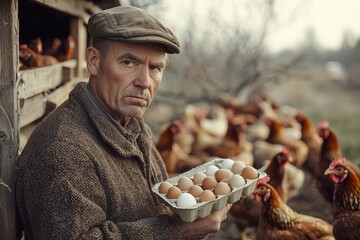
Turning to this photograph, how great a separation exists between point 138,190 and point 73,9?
7.69ft

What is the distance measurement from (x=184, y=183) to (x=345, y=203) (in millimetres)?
1547

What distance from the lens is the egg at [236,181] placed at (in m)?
2.36

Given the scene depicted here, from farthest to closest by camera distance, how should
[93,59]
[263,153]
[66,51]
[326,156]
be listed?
1. [263,153]
2. [326,156]
3. [66,51]
4. [93,59]

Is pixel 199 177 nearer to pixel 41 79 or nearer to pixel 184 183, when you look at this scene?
pixel 184 183

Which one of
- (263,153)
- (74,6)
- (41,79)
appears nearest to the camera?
(41,79)

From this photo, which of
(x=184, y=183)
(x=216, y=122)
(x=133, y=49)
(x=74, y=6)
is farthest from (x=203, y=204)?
(x=216, y=122)

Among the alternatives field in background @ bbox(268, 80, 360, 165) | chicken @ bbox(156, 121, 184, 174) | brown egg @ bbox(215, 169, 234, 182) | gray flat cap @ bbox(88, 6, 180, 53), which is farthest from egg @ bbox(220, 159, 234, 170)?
field in background @ bbox(268, 80, 360, 165)

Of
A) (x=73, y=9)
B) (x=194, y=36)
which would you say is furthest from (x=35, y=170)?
(x=194, y=36)

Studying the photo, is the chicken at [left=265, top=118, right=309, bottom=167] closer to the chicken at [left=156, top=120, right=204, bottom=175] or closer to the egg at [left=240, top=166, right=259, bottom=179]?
the chicken at [left=156, top=120, right=204, bottom=175]

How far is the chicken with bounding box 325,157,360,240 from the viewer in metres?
3.18

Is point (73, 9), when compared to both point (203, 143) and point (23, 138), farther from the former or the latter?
point (203, 143)

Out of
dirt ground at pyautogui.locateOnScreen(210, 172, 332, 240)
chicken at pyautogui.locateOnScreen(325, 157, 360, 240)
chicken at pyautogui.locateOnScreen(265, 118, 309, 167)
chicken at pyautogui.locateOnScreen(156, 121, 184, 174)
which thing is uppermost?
chicken at pyautogui.locateOnScreen(325, 157, 360, 240)

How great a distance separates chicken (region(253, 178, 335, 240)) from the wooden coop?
1.86 meters

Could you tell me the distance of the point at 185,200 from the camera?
2145 millimetres
